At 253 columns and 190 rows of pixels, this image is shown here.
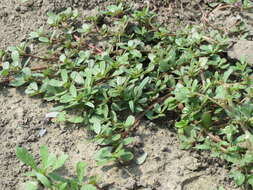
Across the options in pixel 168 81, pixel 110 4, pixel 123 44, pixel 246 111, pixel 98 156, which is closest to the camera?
pixel 98 156

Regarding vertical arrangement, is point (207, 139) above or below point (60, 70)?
below

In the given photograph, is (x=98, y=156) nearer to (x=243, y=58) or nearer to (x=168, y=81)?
(x=168, y=81)

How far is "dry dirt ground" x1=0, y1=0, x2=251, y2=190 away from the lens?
6.35ft

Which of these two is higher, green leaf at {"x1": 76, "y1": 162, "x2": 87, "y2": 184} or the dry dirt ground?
green leaf at {"x1": 76, "y1": 162, "x2": 87, "y2": 184}

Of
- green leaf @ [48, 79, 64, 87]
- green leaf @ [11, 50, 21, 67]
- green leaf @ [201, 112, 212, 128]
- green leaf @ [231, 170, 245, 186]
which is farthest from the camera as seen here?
green leaf @ [11, 50, 21, 67]

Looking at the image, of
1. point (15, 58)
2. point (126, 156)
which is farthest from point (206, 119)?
point (15, 58)

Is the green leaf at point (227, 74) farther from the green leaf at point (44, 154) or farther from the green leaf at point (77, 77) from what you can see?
the green leaf at point (44, 154)

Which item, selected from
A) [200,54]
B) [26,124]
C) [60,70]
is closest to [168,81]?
[200,54]

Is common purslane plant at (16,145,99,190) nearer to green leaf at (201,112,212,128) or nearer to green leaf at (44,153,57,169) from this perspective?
green leaf at (44,153,57,169)

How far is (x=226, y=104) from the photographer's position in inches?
84.9

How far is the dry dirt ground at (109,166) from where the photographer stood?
76.2 inches

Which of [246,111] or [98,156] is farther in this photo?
[246,111]

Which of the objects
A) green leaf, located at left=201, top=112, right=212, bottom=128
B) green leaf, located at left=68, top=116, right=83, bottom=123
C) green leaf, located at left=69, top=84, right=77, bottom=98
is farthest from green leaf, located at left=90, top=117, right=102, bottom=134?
green leaf, located at left=201, top=112, right=212, bottom=128

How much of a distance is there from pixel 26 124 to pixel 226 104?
3.39 ft
